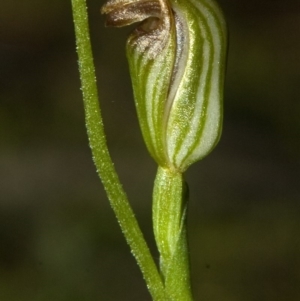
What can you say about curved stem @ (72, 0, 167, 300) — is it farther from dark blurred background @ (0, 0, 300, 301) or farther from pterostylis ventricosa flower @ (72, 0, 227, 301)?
dark blurred background @ (0, 0, 300, 301)

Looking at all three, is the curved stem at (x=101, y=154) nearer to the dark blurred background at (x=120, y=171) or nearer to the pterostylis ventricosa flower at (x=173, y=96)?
the pterostylis ventricosa flower at (x=173, y=96)

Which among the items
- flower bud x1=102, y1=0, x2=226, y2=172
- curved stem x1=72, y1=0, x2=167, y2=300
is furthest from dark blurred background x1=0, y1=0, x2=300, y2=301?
flower bud x1=102, y1=0, x2=226, y2=172

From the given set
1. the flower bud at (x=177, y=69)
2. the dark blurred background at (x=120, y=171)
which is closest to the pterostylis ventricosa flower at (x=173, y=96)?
the flower bud at (x=177, y=69)

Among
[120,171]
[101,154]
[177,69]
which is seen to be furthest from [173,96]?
[120,171]

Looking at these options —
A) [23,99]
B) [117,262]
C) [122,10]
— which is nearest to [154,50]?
[122,10]

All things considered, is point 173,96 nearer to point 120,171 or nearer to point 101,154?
point 101,154
